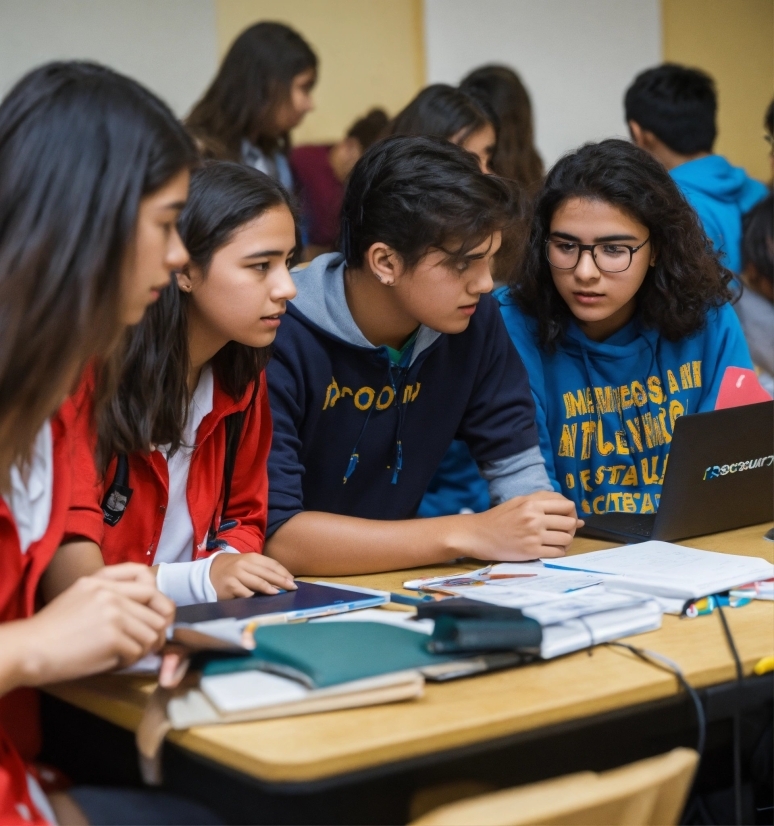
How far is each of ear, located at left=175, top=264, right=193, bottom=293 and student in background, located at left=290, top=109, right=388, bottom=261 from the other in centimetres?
213

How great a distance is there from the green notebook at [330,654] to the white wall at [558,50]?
3650mm

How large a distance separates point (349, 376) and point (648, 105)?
1899 mm

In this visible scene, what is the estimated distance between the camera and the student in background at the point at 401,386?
5.32 ft

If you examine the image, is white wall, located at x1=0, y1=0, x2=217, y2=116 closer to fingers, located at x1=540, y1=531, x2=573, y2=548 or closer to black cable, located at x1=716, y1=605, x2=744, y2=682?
fingers, located at x1=540, y1=531, x2=573, y2=548

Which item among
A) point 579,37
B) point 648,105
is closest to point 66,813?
point 648,105

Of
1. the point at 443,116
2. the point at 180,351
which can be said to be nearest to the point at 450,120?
the point at 443,116

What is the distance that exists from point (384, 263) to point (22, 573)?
0.83 meters

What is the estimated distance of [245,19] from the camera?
408 centimetres

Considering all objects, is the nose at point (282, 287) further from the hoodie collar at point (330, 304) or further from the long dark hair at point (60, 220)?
the long dark hair at point (60, 220)

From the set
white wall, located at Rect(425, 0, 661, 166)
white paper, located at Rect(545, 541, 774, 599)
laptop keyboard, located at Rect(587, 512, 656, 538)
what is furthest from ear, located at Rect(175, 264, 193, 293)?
white wall, located at Rect(425, 0, 661, 166)

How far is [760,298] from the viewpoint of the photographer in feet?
8.99

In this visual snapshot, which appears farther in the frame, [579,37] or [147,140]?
[579,37]

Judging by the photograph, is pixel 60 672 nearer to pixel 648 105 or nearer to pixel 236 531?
pixel 236 531

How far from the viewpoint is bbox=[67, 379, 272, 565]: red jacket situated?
136cm
